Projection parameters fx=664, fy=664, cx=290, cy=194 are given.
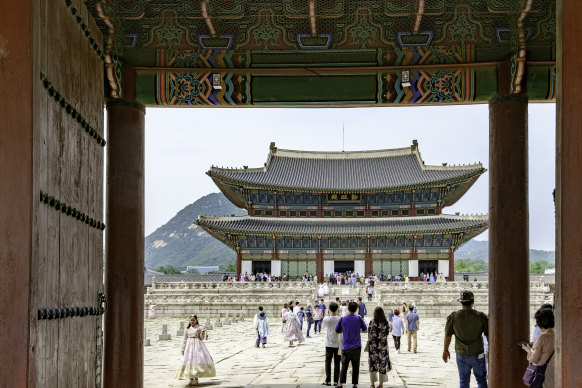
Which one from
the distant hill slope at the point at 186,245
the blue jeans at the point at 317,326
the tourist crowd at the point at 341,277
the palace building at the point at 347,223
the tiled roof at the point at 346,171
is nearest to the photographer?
the blue jeans at the point at 317,326

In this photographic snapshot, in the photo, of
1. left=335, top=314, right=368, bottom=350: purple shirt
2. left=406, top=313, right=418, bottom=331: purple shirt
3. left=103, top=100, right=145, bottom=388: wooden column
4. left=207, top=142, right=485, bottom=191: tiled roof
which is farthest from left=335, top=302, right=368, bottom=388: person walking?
left=207, top=142, right=485, bottom=191: tiled roof

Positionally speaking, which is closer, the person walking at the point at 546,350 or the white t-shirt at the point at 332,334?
the person walking at the point at 546,350

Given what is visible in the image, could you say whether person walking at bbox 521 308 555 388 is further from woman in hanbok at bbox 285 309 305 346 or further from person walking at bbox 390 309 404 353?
woman in hanbok at bbox 285 309 305 346

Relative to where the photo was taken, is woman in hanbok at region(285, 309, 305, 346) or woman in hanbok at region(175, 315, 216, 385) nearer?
woman in hanbok at region(175, 315, 216, 385)

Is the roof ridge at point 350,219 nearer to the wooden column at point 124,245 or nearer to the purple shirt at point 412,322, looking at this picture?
the purple shirt at point 412,322

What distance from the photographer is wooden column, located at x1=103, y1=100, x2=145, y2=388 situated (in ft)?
22.5

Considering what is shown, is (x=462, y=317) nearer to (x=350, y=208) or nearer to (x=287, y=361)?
(x=287, y=361)

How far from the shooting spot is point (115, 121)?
275 inches

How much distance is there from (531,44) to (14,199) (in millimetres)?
5251

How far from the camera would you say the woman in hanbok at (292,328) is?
1886 centimetres

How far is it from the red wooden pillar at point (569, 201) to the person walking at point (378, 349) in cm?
623

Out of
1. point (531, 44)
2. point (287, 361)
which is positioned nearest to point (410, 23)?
point (531, 44)

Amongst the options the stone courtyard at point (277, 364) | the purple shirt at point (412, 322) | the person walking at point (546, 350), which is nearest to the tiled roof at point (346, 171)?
the stone courtyard at point (277, 364)

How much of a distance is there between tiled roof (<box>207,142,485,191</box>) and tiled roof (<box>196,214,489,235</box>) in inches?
92.0
